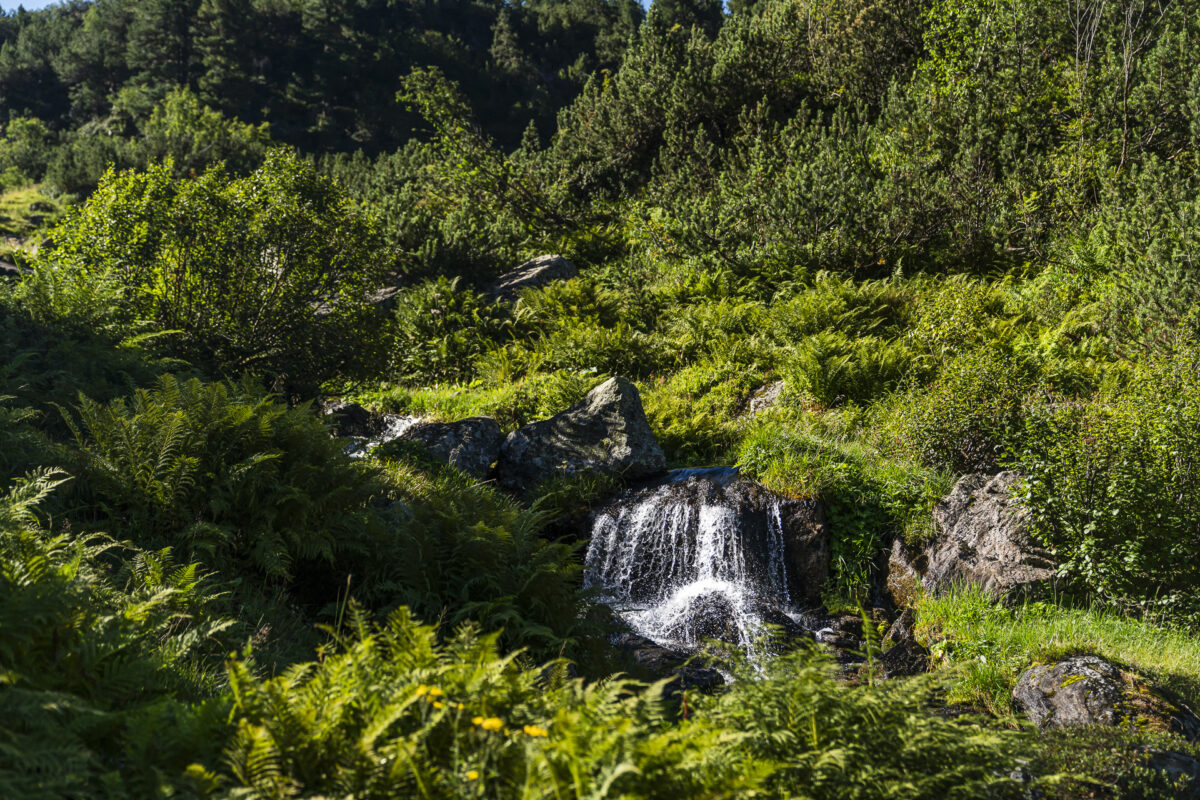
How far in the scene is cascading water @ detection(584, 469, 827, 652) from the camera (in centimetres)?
737

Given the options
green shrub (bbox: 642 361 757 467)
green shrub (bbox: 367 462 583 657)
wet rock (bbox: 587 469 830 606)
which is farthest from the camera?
green shrub (bbox: 642 361 757 467)

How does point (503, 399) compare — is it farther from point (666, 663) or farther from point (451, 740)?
point (451, 740)

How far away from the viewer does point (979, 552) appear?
6.59 m

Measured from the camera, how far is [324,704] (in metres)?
2.37

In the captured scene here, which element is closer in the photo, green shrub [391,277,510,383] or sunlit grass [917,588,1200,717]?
sunlit grass [917,588,1200,717]

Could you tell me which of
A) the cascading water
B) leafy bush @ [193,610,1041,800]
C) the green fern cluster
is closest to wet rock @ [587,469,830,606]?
the cascading water

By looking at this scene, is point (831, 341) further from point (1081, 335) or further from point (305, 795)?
point (305, 795)

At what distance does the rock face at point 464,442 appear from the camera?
9.12 metres

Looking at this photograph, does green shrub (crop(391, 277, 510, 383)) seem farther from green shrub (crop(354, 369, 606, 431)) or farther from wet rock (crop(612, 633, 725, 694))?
wet rock (crop(612, 633, 725, 694))

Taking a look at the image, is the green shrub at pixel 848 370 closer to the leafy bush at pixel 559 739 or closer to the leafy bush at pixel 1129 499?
the leafy bush at pixel 1129 499

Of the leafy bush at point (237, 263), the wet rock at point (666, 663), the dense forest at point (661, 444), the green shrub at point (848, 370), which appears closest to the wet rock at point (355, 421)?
the dense forest at point (661, 444)

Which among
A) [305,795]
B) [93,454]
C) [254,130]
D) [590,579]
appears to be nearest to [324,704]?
[305,795]

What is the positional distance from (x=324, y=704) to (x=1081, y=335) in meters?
11.8

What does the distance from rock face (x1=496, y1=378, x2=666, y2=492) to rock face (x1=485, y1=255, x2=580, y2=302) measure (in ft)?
21.8
